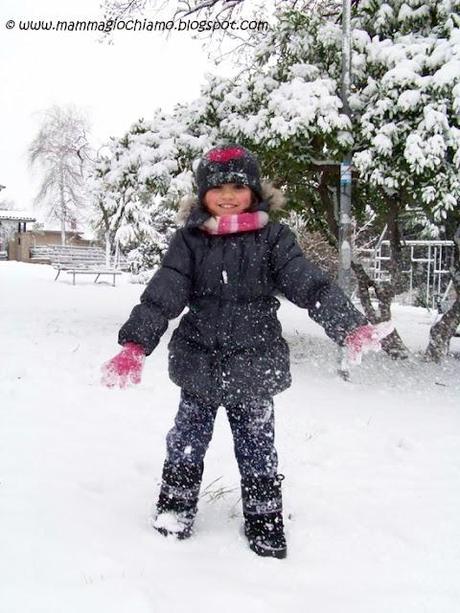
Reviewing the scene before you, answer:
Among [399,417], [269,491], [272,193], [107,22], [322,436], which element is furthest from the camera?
[107,22]

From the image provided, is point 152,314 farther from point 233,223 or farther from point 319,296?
point 319,296

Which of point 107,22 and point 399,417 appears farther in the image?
point 107,22

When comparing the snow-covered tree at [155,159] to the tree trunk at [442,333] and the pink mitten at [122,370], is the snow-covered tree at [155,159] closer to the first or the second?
the tree trunk at [442,333]

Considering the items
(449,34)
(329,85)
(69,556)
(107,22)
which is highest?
(107,22)

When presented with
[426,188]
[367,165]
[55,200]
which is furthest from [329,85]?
[55,200]

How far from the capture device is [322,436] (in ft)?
12.1

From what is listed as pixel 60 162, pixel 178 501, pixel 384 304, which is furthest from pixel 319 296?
pixel 60 162

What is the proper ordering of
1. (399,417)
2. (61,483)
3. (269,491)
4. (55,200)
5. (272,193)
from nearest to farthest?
(269,491) → (272,193) → (61,483) → (399,417) → (55,200)

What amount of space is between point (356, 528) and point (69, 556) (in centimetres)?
121

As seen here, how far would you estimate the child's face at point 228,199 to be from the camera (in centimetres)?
226

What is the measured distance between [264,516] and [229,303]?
0.85 metres

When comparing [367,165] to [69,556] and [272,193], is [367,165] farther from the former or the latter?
[69,556]

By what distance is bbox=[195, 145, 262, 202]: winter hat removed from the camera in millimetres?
2227

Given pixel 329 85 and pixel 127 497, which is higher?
pixel 329 85
